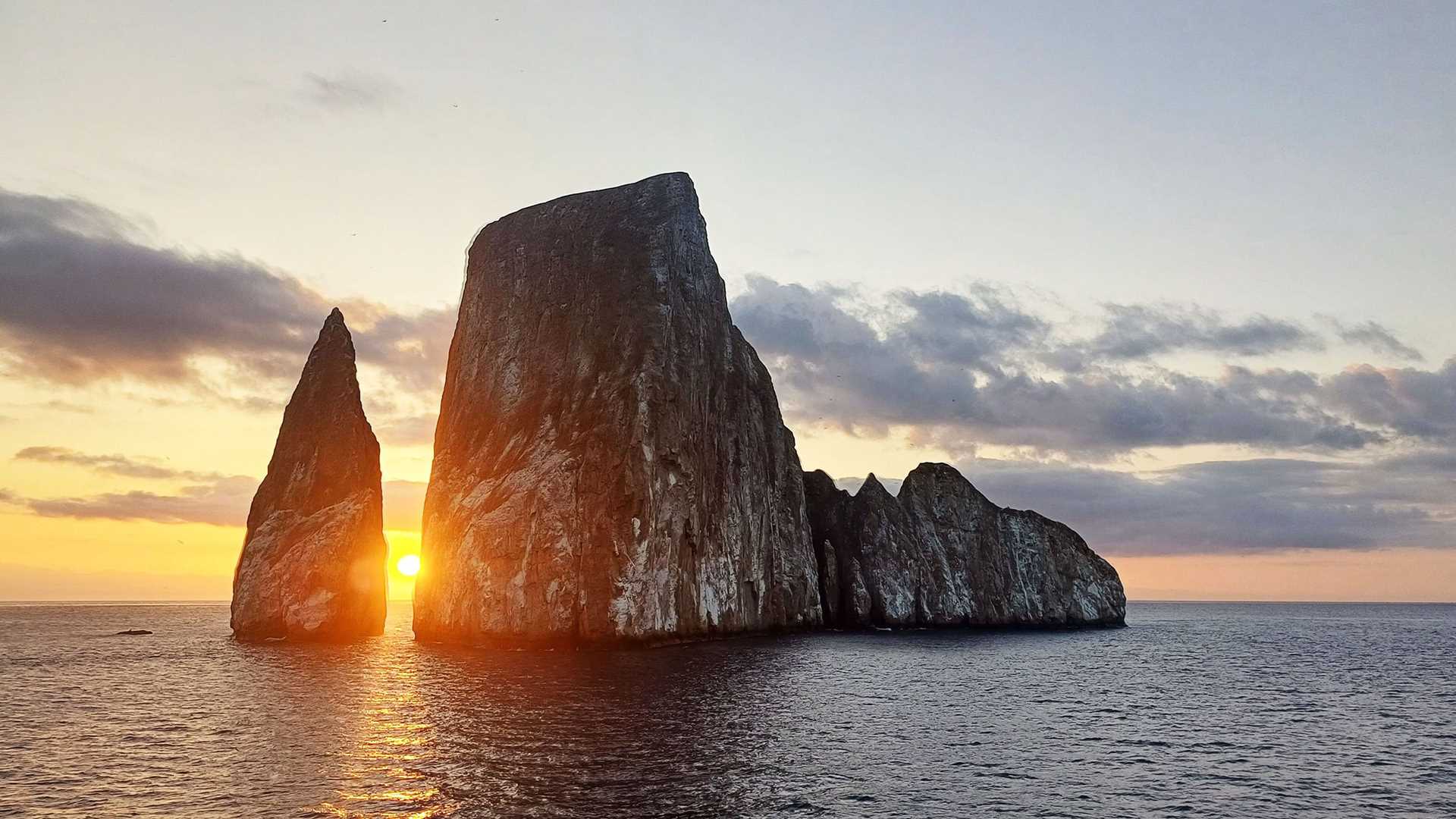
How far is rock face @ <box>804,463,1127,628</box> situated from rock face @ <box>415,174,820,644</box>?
31.0 feet

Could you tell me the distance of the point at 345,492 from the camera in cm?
8850

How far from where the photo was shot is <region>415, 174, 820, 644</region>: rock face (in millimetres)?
77875

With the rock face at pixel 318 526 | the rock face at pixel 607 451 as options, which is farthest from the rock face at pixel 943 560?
the rock face at pixel 318 526

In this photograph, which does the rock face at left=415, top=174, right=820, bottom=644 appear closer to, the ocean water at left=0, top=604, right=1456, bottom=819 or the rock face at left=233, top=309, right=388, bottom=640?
the rock face at left=233, top=309, right=388, bottom=640

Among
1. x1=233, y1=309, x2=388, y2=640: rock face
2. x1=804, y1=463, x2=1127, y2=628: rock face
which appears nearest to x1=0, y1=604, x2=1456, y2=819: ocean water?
x1=233, y1=309, x2=388, y2=640: rock face

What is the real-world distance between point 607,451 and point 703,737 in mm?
45807

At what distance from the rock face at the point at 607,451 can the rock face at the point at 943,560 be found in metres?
9.44

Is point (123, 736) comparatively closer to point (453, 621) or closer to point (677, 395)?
point (453, 621)

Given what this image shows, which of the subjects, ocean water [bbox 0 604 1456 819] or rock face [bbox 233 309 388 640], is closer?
ocean water [bbox 0 604 1456 819]

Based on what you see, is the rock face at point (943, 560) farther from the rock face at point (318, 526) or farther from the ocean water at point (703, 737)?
the rock face at point (318, 526)

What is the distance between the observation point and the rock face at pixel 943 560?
120m

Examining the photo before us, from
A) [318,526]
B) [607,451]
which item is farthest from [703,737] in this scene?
[318,526]

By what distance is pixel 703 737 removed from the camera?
3666cm

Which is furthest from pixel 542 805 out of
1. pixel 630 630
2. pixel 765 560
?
pixel 765 560
